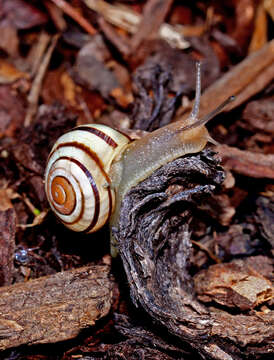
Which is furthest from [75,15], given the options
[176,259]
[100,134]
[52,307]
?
[52,307]

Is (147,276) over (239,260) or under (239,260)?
under

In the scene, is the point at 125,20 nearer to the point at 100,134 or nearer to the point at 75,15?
the point at 75,15

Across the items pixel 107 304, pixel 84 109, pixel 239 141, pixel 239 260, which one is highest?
pixel 84 109

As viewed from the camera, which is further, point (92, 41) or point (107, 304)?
point (92, 41)

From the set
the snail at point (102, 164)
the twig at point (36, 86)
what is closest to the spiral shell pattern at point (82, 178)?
the snail at point (102, 164)

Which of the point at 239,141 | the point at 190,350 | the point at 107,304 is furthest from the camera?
the point at 239,141

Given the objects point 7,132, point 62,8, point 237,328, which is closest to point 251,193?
point 237,328

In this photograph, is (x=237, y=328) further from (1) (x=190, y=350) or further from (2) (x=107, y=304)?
(2) (x=107, y=304)

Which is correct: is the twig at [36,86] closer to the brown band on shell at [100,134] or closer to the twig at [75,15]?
the twig at [75,15]

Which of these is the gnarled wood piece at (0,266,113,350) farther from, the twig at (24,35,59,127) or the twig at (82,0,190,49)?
the twig at (82,0,190,49)
